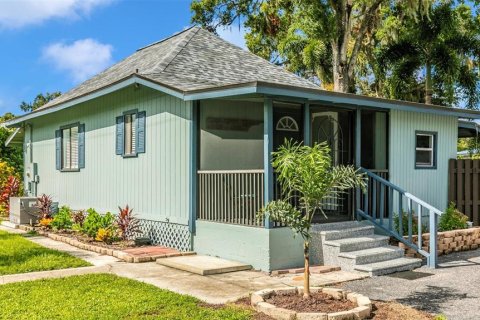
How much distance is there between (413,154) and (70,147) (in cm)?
950

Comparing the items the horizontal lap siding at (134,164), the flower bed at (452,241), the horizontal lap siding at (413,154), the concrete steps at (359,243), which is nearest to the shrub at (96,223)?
the horizontal lap siding at (134,164)

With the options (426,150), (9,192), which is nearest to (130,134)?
(426,150)

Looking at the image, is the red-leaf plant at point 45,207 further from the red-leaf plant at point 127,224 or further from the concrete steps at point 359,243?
the concrete steps at point 359,243

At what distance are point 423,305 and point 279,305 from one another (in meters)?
1.91

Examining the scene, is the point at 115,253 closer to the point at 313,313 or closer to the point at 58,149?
the point at 313,313

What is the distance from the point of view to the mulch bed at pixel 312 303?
5.50m

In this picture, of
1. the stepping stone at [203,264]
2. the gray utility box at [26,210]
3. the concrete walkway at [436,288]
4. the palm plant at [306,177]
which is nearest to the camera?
the palm plant at [306,177]

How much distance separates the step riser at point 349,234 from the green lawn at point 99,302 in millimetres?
3422

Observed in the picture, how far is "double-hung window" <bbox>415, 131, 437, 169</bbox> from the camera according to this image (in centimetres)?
1146

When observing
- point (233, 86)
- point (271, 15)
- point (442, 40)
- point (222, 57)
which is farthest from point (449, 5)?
point (233, 86)

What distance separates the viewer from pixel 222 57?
12641 mm

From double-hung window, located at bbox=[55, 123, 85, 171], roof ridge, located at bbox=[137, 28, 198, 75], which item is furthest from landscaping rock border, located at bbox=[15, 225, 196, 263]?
roof ridge, located at bbox=[137, 28, 198, 75]

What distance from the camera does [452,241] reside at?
10.2 meters

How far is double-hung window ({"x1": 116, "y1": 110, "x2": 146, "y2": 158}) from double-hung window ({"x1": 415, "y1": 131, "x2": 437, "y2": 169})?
248 inches
